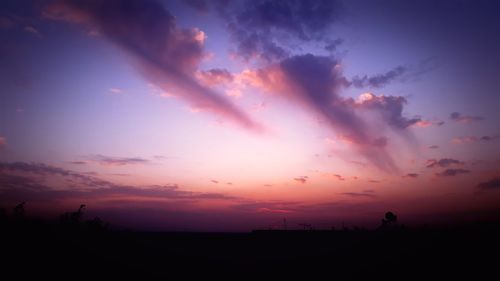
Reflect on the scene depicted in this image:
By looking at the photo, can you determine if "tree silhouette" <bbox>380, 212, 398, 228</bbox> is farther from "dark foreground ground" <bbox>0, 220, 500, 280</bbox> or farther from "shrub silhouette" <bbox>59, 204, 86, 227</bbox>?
"shrub silhouette" <bbox>59, 204, 86, 227</bbox>

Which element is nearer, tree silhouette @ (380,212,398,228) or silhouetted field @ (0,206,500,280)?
silhouetted field @ (0,206,500,280)

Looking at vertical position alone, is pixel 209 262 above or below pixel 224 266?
above

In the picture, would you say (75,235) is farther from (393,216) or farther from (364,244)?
(393,216)

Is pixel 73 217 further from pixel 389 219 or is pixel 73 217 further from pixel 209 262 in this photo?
pixel 389 219

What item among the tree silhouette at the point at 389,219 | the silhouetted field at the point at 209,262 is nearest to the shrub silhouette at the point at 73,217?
the silhouetted field at the point at 209,262

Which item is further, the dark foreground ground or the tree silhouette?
the tree silhouette

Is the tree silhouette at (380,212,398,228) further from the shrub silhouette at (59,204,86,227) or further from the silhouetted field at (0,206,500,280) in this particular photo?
the shrub silhouette at (59,204,86,227)

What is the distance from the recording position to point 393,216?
53.8m

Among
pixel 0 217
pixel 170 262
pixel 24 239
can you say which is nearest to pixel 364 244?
pixel 170 262

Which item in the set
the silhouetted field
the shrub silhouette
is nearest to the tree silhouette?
the silhouetted field

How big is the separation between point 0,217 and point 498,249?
4072 cm

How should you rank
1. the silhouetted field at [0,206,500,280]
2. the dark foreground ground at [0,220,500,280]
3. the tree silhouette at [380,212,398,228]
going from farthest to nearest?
the tree silhouette at [380,212,398,228] < the silhouetted field at [0,206,500,280] < the dark foreground ground at [0,220,500,280]

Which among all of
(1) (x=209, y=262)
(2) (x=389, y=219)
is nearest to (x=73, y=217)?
(1) (x=209, y=262)

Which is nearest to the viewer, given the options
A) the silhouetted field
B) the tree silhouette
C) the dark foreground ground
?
the dark foreground ground
